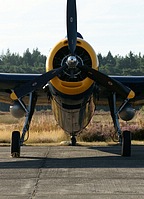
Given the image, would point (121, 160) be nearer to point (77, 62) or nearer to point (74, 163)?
point (74, 163)

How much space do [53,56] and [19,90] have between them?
4.04 ft

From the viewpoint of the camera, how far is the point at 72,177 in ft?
34.9

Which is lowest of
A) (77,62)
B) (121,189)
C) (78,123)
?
(121,189)

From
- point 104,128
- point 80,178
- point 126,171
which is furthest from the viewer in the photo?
point 104,128

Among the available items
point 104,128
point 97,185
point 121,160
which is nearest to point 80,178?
point 97,185

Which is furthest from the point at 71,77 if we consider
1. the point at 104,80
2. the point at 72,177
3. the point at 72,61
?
the point at 72,177

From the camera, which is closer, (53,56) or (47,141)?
(53,56)

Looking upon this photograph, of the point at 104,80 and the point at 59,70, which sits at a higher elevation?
the point at 59,70

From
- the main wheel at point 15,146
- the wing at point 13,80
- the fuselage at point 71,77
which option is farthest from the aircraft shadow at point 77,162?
the wing at point 13,80

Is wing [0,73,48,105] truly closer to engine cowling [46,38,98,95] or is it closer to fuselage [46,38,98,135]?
fuselage [46,38,98,135]

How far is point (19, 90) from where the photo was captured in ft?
45.6

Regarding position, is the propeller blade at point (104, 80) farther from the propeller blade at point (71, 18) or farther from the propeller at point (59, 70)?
the propeller blade at point (71, 18)

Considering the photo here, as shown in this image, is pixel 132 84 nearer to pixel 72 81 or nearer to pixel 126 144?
pixel 126 144

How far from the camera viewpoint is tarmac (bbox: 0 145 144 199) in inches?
345
